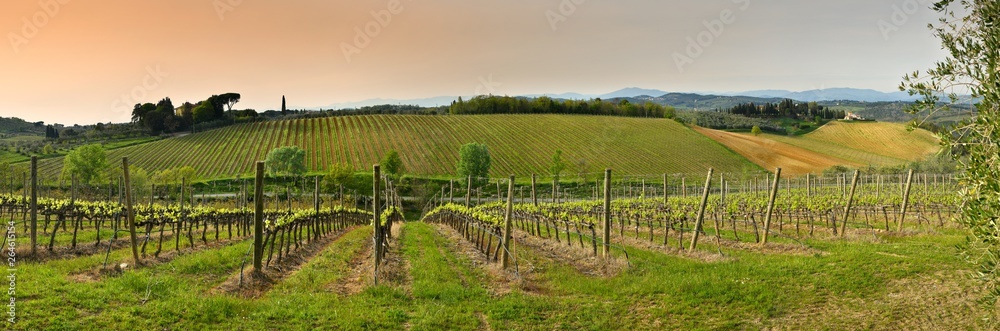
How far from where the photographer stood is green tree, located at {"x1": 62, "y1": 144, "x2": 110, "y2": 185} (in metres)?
60.7

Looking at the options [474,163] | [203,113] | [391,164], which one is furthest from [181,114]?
[474,163]

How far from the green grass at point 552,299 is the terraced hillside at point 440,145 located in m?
63.9

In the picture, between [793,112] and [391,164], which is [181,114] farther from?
[793,112]

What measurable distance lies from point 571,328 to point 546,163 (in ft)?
240

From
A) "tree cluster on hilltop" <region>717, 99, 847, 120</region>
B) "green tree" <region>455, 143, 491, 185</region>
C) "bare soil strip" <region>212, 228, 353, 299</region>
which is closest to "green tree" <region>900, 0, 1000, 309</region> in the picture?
"bare soil strip" <region>212, 228, 353, 299</region>

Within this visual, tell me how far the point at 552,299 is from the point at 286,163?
69404 millimetres

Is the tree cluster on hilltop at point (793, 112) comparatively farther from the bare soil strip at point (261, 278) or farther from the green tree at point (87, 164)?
the bare soil strip at point (261, 278)

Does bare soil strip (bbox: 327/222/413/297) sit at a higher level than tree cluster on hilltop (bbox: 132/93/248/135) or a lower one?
lower

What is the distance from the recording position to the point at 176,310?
9.47 m

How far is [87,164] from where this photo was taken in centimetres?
6106

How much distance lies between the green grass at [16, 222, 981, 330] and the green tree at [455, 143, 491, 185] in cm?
5909

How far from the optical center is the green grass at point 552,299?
9.52m

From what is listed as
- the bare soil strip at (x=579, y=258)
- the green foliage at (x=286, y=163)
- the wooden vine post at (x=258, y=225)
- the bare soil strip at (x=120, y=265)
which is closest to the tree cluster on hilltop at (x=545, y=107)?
the green foliage at (x=286, y=163)

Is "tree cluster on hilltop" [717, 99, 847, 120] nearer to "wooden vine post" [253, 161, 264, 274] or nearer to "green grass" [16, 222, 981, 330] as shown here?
"green grass" [16, 222, 981, 330]
